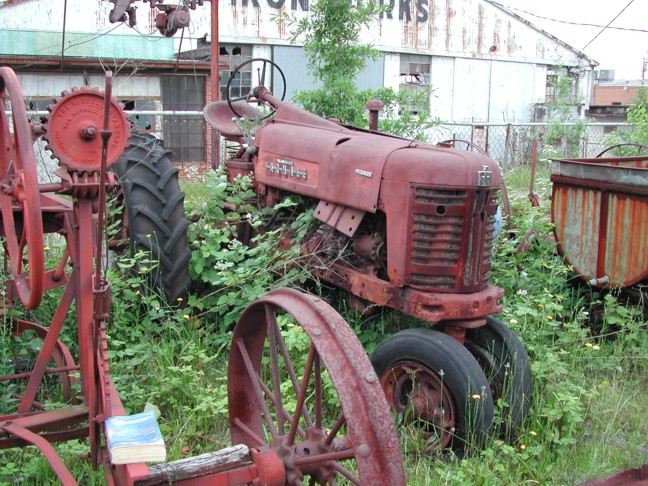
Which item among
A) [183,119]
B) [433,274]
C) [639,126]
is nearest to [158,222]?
[433,274]

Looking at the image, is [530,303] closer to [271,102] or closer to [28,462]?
[271,102]

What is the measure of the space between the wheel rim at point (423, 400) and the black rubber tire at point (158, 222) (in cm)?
166

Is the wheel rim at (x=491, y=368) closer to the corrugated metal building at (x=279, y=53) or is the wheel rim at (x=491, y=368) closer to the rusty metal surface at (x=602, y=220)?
the rusty metal surface at (x=602, y=220)

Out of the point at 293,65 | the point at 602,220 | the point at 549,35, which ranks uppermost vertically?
the point at 549,35

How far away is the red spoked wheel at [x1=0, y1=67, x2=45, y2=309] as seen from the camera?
2209mm

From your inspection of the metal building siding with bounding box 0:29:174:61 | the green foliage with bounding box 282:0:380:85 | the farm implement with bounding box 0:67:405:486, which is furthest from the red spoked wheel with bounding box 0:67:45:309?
the metal building siding with bounding box 0:29:174:61

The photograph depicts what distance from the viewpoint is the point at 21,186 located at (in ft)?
7.93

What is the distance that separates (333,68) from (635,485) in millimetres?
5017

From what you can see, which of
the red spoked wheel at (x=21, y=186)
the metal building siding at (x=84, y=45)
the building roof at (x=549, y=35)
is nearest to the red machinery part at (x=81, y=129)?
the red spoked wheel at (x=21, y=186)

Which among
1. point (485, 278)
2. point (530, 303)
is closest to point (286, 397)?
point (485, 278)

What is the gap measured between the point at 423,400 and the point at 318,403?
1.16 m

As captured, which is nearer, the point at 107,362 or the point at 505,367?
the point at 107,362

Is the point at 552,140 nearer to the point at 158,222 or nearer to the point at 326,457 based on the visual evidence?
the point at 158,222

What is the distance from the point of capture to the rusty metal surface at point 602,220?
4.93 metres
